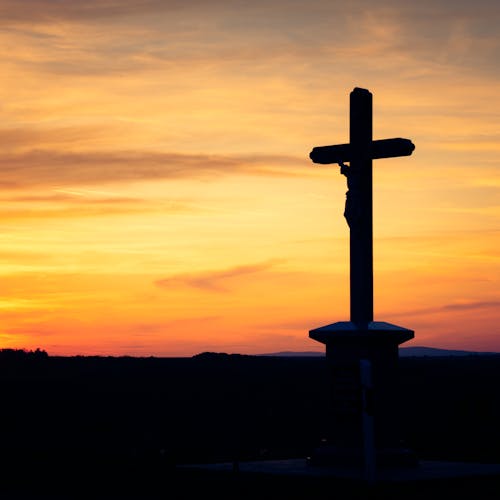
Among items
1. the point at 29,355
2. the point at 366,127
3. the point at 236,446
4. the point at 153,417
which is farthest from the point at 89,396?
the point at 29,355

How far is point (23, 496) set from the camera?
17734mm

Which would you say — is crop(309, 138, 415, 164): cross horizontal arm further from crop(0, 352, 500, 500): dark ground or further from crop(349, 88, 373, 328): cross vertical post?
crop(0, 352, 500, 500): dark ground

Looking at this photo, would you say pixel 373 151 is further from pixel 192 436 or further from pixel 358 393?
pixel 192 436

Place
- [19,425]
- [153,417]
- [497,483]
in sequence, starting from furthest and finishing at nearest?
[153,417], [19,425], [497,483]

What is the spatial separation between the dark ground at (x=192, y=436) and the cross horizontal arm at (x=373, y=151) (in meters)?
5.31

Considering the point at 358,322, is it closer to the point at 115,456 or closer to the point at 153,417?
the point at 115,456

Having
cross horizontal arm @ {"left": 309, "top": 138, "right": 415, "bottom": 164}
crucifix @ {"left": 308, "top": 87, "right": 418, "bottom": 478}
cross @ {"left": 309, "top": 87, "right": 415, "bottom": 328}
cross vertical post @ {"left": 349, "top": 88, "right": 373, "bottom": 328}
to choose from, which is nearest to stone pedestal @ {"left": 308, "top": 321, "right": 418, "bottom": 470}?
crucifix @ {"left": 308, "top": 87, "right": 418, "bottom": 478}

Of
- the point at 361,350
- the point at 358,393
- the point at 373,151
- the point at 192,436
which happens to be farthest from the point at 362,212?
the point at 192,436

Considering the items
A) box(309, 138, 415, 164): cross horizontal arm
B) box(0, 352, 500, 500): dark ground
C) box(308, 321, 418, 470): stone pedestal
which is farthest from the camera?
box(309, 138, 415, 164): cross horizontal arm

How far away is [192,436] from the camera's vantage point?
1149 inches

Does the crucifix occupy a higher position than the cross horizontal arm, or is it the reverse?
the cross horizontal arm

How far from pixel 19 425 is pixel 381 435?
14.5m

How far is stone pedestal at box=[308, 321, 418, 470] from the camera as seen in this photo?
19.0 metres

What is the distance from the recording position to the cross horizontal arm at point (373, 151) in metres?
20.0
